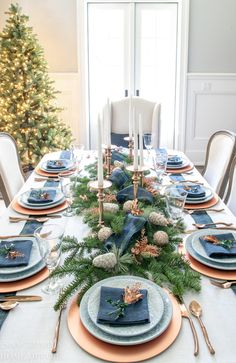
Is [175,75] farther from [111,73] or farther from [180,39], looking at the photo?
[111,73]

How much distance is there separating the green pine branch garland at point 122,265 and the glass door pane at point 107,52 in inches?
135

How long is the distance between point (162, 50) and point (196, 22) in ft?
1.59

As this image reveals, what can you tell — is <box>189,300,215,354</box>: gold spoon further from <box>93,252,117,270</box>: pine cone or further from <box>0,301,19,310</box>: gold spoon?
<box>0,301,19,310</box>: gold spoon

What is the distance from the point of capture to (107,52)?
476cm

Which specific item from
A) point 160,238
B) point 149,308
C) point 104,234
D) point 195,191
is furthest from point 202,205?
point 149,308

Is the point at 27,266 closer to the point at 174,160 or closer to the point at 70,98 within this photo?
the point at 174,160

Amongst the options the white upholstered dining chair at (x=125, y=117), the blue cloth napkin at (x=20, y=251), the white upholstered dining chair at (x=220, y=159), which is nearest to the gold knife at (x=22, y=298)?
the blue cloth napkin at (x=20, y=251)

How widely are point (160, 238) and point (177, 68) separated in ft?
12.2

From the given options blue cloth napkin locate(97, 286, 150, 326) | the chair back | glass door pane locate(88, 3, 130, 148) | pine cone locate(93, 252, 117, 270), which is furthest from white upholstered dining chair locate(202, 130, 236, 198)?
glass door pane locate(88, 3, 130, 148)

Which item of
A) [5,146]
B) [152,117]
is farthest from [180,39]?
[5,146]

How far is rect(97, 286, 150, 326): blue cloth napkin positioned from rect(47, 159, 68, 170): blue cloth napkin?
143 cm

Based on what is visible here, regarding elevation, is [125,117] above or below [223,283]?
above

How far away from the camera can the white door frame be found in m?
4.51

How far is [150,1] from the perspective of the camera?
4527 millimetres
